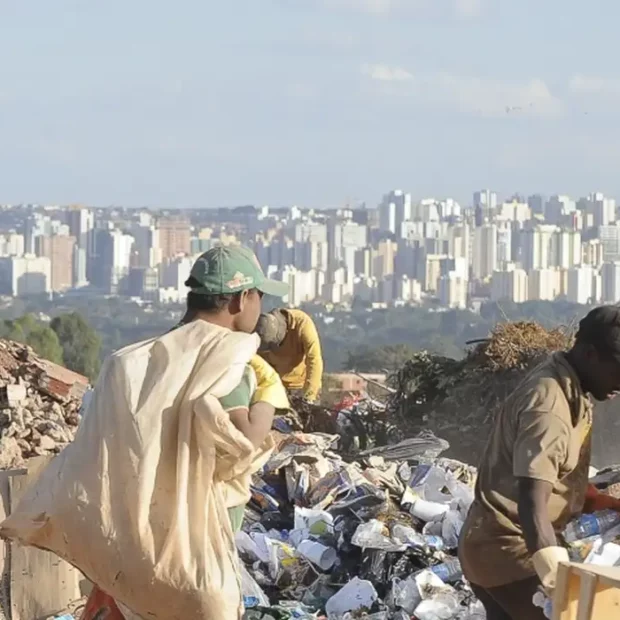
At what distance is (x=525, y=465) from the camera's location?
353 centimetres

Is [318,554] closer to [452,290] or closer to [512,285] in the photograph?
[512,285]

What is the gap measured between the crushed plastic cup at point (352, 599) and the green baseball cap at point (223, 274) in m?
3.03

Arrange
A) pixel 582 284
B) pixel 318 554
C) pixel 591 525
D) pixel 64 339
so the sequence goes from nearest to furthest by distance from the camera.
Result: 1. pixel 591 525
2. pixel 318 554
3. pixel 64 339
4. pixel 582 284

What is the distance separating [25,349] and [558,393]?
747cm

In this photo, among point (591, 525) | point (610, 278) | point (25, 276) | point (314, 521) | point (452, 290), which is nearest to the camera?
point (591, 525)

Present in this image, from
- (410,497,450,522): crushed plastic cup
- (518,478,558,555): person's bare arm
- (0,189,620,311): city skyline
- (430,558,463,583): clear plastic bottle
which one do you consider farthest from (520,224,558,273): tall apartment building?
(518,478,558,555): person's bare arm

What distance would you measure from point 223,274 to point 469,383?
7508 millimetres

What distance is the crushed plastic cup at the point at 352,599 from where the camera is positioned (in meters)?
6.42

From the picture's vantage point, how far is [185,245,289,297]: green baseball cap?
3.69 meters

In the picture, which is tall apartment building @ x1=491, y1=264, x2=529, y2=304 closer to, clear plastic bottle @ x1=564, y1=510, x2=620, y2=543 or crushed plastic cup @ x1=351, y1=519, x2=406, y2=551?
crushed plastic cup @ x1=351, y1=519, x2=406, y2=551

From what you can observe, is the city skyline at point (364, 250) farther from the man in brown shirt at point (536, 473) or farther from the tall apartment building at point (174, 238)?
the man in brown shirt at point (536, 473)

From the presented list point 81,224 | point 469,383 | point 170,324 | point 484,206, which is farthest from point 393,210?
point 469,383

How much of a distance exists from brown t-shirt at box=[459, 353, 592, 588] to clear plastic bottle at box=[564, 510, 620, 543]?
6.95ft

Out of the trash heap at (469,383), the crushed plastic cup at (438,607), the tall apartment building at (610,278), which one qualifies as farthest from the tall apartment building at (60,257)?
the crushed plastic cup at (438,607)
